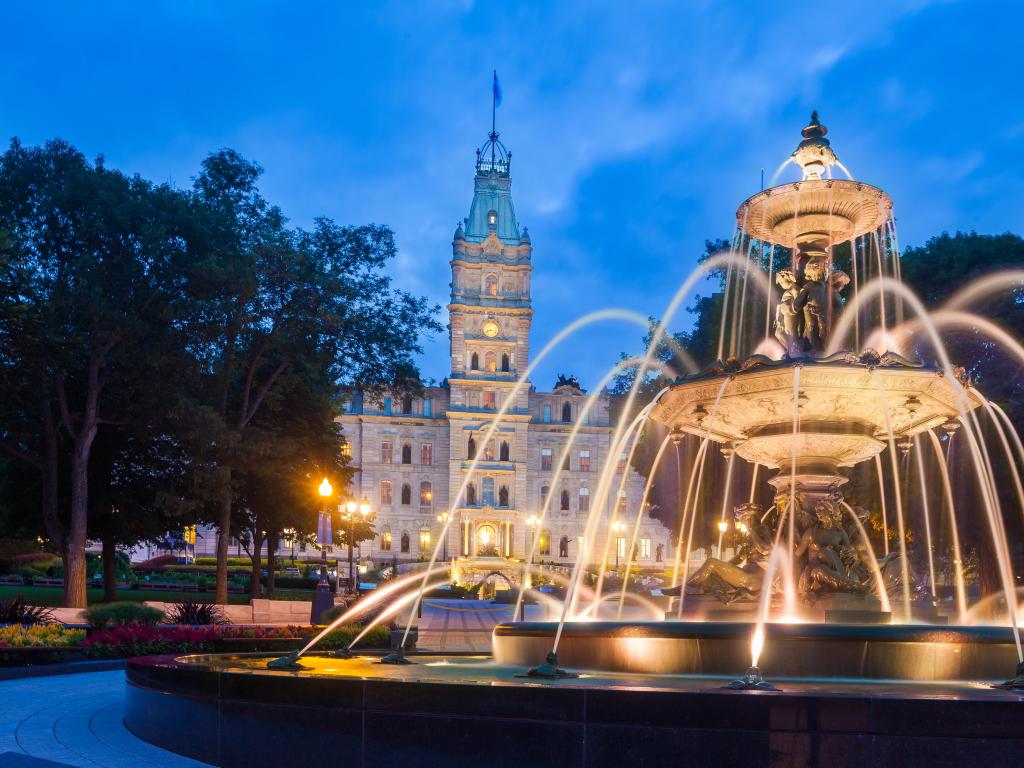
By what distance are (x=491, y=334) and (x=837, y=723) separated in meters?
84.4

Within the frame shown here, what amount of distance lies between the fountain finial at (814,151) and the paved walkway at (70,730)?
955cm

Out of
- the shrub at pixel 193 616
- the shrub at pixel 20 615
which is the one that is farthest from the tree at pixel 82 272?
the shrub at pixel 20 615

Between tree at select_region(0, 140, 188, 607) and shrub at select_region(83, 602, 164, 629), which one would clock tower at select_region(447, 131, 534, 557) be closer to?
tree at select_region(0, 140, 188, 607)

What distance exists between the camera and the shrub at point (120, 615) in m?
20.9

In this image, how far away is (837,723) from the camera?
18.7ft

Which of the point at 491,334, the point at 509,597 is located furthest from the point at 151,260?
the point at 491,334

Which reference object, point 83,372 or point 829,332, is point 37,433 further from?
point 829,332

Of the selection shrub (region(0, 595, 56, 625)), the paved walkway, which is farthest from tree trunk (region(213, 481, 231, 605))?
the paved walkway

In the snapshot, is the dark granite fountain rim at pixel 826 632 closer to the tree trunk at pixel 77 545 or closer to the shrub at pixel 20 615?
the shrub at pixel 20 615

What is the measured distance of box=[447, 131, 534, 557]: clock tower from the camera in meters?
89.2

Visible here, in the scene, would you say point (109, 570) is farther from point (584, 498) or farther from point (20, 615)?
point (584, 498)

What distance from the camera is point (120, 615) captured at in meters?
21.3

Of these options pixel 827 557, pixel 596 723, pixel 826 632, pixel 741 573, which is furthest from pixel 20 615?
pixel 596 723

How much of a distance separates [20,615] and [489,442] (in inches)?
2761
